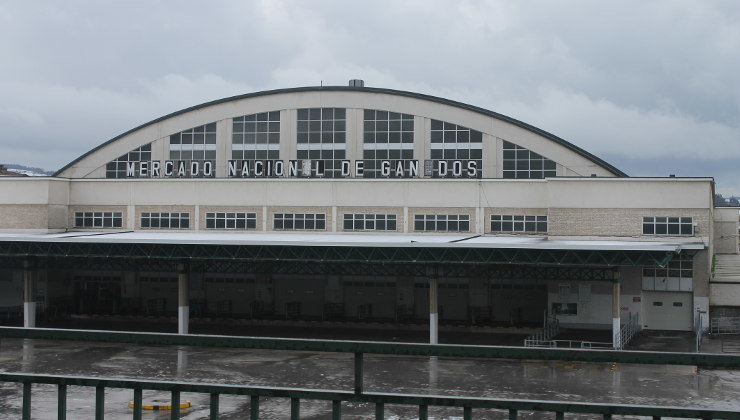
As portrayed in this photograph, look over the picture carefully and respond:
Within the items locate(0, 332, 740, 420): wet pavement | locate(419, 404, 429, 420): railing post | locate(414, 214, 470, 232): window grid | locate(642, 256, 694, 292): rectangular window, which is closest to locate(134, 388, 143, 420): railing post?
locate(419, 404, 429, 420): railing post

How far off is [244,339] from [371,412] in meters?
22.8

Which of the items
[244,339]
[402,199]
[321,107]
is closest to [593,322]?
[402,199]

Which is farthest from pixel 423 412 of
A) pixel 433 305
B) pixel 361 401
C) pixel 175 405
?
pixel 433 305

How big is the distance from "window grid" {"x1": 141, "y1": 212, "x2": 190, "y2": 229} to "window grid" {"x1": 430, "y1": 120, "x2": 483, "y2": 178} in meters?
21.1

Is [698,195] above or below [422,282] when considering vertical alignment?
above

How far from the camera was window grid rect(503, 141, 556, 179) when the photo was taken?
205 ft

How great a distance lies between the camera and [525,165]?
6272 centimetres

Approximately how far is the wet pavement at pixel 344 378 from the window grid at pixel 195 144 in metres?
23.9

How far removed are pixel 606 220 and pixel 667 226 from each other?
4098 mm

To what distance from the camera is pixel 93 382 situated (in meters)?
6.36

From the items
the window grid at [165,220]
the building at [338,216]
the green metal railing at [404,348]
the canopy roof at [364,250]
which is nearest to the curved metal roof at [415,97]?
the building at [338,216]

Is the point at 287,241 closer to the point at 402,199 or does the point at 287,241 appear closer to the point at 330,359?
the point at 330,359

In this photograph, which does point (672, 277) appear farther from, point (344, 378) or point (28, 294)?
point (28, 294)

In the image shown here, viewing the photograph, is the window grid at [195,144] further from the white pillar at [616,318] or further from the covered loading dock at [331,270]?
the white pillar at [616,318]
